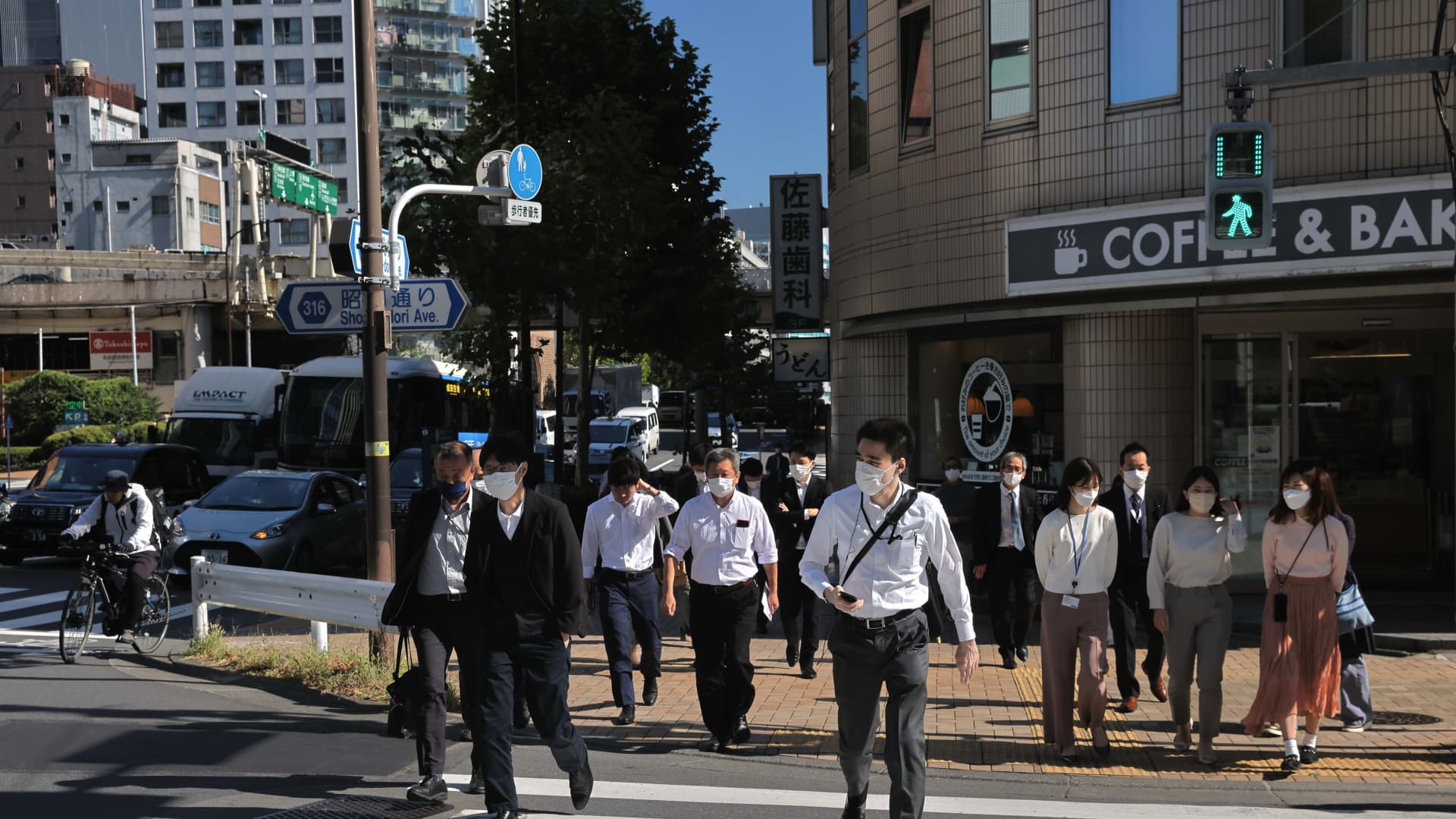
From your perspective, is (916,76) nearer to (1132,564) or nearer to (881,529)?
(1132,564)

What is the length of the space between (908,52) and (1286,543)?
9.43 m

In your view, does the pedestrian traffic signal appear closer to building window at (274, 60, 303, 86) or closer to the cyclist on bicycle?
the cyclist on bicycle

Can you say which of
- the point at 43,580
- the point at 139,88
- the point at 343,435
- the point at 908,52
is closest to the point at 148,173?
the point at 139,88

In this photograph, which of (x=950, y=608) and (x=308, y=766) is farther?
(x=308, y=766)

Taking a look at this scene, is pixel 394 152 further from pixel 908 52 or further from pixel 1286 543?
pixel 1286 543

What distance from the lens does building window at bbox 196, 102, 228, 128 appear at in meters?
87.4

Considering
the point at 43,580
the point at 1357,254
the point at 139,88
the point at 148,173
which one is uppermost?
the point at 139,88

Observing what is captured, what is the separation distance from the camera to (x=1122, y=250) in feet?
42.5

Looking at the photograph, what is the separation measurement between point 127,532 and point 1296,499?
9.96 metres

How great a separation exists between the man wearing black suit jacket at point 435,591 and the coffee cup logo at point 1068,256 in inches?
315

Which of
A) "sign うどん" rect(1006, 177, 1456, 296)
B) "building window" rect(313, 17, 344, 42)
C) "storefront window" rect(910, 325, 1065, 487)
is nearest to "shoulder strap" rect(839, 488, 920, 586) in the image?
"sign うどん" rect(1006, 177, 1456, 296)

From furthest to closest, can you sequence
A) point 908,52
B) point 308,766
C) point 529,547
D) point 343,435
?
point 343,435 → point 908,52 → point 308,766 → point 529,547

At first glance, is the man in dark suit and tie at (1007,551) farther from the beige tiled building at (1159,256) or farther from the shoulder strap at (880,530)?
the shoulder strap at (880,530)

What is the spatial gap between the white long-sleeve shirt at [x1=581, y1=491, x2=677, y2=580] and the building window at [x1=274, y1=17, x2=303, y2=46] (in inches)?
3335
